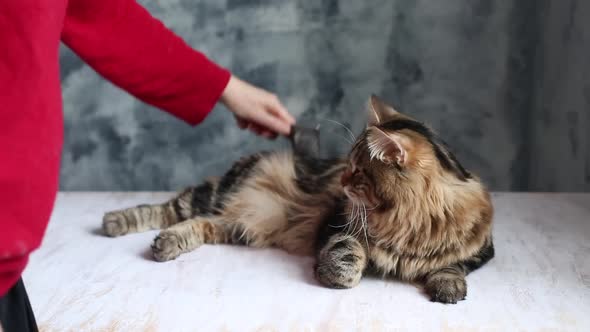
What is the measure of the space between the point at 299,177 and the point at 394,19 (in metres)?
0.84

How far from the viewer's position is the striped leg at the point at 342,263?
1.45 meters

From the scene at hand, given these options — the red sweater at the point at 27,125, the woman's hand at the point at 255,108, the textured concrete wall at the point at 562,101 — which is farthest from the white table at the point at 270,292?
the red sweater at the point at 27,125

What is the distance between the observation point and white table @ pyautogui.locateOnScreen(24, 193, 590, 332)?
4.24 ft

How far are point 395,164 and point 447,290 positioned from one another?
0.28 metres

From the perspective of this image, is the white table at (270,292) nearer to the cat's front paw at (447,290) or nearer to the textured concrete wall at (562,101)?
the cat's front paw at (447,290)

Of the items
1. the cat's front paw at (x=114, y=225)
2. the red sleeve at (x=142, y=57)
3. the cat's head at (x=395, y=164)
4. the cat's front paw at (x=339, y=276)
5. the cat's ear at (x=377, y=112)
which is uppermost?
the red sleeve at (x=142, y=57)

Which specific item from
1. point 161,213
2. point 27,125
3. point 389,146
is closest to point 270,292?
point 389,146

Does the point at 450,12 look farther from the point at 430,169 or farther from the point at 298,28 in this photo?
the point at 430,169

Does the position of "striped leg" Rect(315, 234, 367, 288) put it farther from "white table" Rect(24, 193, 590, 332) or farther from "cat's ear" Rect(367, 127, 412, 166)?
"cat's ear" Rect(367, 127, 412, 166)

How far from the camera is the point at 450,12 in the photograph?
2387 mm

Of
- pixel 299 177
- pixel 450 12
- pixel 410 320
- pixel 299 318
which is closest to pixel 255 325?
pixel 299 318

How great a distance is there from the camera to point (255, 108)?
1.68 meters

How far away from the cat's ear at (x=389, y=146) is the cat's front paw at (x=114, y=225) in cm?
78

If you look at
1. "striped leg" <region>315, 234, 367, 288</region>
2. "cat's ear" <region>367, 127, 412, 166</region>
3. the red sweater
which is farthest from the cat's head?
the red sweater
